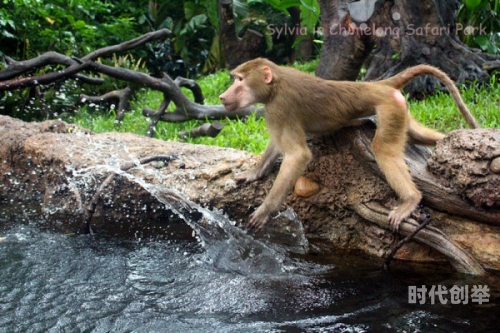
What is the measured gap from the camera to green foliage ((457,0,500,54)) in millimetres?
8305

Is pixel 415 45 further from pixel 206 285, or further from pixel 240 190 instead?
pixel 206 285

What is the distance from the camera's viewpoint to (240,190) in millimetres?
4656

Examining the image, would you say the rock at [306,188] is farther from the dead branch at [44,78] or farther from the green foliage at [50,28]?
the green foliage at [50,28]

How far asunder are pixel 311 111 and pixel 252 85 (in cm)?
53

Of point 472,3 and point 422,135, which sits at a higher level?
point 472,3

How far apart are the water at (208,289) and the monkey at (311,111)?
1.59 ft

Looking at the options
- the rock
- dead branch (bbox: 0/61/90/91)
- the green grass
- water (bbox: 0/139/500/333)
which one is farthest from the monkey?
dead branch (bbox: 0/61/90/91)

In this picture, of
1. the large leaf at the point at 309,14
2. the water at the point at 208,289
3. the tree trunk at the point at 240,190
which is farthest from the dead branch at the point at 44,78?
the large leaf at the point at 309,14

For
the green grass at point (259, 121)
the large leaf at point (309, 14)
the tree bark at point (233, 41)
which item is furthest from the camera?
the tree bark at point (233, 41)

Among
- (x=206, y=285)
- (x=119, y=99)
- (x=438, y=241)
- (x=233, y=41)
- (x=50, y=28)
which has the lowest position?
(x=206, y=285)

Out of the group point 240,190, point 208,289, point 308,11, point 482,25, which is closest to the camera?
point 208,289

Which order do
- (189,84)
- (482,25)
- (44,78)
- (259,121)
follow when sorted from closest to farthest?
(44,78) → (259,121) → (189,84) → (482,25)

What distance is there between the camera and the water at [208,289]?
3098mm

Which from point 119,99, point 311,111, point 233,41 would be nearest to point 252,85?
point 311,111
